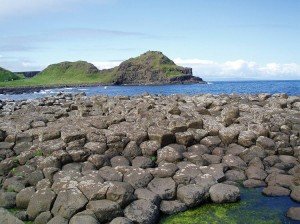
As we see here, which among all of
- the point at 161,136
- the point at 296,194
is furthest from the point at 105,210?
the point at 296,194

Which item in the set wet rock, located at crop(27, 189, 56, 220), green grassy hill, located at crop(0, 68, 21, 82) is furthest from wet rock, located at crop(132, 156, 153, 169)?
green grassy hill, located at crop(0, 68, 21, 82)

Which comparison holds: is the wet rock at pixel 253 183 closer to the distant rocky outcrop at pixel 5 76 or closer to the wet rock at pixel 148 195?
the wet rock at pixel 148 195

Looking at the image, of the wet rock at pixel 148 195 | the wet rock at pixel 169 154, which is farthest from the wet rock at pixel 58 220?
the wet rock at pixel 169 154

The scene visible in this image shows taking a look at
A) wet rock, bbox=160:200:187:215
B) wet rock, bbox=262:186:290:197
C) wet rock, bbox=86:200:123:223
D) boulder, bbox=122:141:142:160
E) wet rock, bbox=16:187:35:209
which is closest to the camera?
Answer: wet rock, bbox=86:200:123:223

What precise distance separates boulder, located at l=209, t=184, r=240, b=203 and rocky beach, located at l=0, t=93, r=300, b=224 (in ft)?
0.11

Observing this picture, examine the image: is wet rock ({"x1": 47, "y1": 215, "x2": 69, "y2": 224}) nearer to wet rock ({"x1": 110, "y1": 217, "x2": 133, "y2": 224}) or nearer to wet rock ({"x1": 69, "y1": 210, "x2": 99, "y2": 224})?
wet rock ({"x1": 69, "y1": 210, "x2": 99, "y2": 224})

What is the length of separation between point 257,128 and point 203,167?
500 centimetres

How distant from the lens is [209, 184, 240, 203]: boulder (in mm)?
13422

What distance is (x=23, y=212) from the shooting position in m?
12.5

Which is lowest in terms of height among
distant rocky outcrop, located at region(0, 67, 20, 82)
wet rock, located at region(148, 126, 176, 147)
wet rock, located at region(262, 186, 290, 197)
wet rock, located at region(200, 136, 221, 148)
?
wet rock, located at region(262, 186, 290, 197)

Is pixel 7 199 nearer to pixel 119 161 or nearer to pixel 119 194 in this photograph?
pixel 119 194

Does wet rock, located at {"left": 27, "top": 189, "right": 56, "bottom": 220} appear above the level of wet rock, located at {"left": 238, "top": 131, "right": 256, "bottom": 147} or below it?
below

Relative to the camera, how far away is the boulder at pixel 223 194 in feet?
44.0

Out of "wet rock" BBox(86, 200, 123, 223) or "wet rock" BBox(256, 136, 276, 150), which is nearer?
"wet rock" BBox(86, 200, 123, 223)
